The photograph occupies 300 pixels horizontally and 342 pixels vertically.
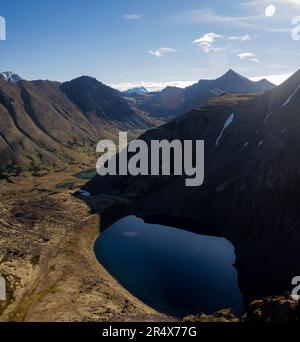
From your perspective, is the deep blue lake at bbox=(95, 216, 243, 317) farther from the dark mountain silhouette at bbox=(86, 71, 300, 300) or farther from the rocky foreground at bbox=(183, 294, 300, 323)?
the rocky foreground at bbox=(183, 294, 300, 323)

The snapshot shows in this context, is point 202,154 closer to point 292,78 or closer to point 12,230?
point 292,78

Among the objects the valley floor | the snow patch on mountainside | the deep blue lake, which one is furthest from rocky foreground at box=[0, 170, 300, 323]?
the snow patch on mountainside

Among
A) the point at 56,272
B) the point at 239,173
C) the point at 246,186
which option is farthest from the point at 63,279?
the point at 239,173

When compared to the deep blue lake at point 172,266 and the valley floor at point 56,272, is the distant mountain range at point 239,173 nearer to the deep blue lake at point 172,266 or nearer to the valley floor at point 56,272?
the deep blue lake at point 172,266

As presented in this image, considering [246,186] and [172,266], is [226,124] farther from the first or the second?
[172,266]

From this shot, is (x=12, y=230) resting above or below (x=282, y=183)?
below

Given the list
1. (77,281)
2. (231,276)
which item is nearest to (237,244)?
(231,276)
